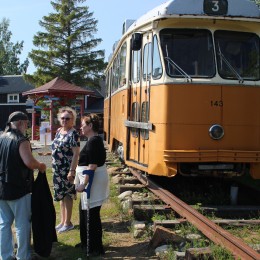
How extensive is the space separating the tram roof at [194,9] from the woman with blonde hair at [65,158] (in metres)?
2.54

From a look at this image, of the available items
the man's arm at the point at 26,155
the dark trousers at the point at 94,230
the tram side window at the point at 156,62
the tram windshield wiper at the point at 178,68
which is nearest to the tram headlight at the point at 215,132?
the tram windshield wiper at the point at 178,68

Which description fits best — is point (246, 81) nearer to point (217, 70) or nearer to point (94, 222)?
point (217, 70)

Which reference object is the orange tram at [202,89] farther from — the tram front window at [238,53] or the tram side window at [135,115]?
the tram side window at [135,115]

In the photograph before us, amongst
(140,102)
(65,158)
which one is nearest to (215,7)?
(140,102)

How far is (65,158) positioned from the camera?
22.4ft

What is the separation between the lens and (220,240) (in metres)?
5.35

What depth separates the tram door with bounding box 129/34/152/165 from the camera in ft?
28.6

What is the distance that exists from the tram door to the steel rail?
0.91 meters

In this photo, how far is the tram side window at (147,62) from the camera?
8727 millimetres

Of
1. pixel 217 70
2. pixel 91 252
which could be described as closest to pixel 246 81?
pixel 217 70

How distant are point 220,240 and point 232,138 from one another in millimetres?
3083

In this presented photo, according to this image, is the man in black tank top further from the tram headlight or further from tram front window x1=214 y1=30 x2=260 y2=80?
tram front window x1=214 y1=30 x2=260 y2=80

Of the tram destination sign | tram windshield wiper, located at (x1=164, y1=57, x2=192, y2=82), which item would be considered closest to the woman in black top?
tram windshield wiper, located at (x1=164, y1=57, x2=192, y2=82)

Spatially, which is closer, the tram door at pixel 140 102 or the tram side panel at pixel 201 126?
the tram side panel at pixel 201 126
